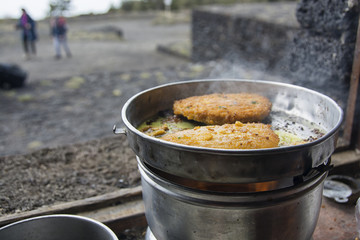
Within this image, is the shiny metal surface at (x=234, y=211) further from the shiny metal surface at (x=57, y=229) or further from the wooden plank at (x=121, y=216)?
the wooden plank at (x=121, y=216)

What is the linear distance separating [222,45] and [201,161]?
10726 millimetres

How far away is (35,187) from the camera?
321 cm

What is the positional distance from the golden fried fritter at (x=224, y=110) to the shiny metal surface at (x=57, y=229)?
1.05 m

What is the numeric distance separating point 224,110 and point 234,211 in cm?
87

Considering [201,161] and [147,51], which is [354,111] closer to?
[201,161]

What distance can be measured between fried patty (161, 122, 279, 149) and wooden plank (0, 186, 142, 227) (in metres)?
1.17

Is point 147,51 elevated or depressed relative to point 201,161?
depressed

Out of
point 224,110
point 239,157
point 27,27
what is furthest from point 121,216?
point 27,27

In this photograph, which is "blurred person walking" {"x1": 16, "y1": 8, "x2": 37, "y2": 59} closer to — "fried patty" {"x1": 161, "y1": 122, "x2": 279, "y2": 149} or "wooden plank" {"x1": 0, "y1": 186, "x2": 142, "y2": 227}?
"wooden plank" {"x1": 0, "y1": 186, "x2": 142, "y2": 227}

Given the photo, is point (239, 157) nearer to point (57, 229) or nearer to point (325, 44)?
point (57, 229)

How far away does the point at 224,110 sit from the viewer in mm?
2521

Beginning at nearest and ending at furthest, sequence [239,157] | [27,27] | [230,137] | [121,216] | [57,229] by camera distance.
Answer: [239,157] < [230,137] < [57,229] < [121,216] < [27,27]

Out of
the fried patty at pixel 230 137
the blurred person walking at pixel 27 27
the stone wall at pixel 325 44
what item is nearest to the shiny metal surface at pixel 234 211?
the fried patty at pixel 230 137

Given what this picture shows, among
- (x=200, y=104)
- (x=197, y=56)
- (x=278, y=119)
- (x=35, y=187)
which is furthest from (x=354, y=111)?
(x=197, y=56)
